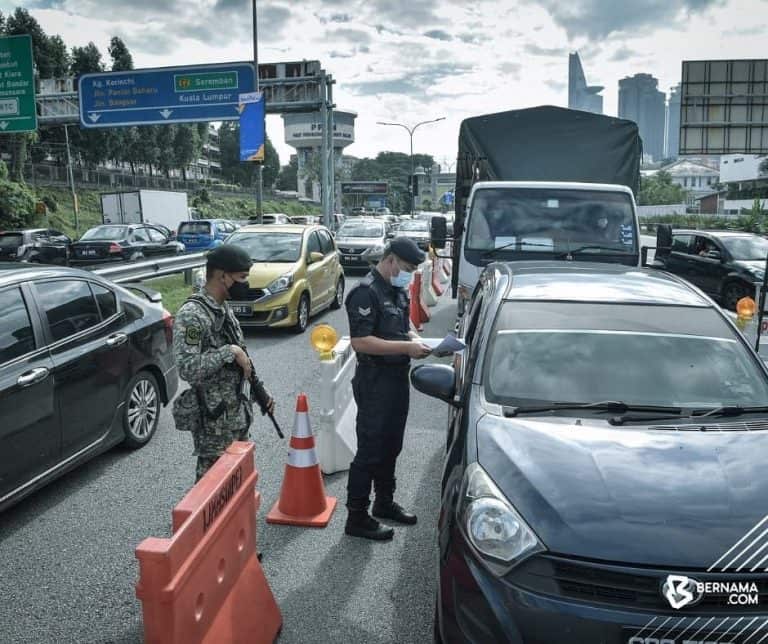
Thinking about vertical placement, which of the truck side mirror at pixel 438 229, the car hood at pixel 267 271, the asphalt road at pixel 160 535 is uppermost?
the truck side mirror at pixel 438 229

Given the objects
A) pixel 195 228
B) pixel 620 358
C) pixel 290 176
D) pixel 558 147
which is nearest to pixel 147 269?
pixel 558 147

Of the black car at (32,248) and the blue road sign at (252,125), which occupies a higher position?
the blue road sign at (252,125)

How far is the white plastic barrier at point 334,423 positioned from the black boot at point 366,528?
1045mm

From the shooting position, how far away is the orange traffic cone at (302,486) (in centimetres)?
436

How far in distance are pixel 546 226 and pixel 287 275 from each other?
4246 mm

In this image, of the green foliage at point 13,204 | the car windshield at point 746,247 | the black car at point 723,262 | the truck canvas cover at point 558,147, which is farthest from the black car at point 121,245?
the car windshield at point 746,247

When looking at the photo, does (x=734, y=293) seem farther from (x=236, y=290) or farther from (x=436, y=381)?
(x=236, y=290)

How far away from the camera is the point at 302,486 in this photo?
4.41 m

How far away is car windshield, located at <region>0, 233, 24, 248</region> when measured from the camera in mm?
20688

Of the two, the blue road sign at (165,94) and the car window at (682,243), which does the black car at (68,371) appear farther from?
the blue road sign at (165,94)

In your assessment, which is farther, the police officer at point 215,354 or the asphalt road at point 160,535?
the police officer at point 215,354

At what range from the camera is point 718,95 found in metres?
14.4

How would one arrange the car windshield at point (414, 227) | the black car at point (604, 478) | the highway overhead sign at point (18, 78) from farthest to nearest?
the car windshield at point (414, 227) < the highway overhead sign at point (18, 78) < the black car at point (604, 478)

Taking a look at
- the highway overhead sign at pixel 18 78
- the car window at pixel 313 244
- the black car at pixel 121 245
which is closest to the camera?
the car window at pixel 313 244
